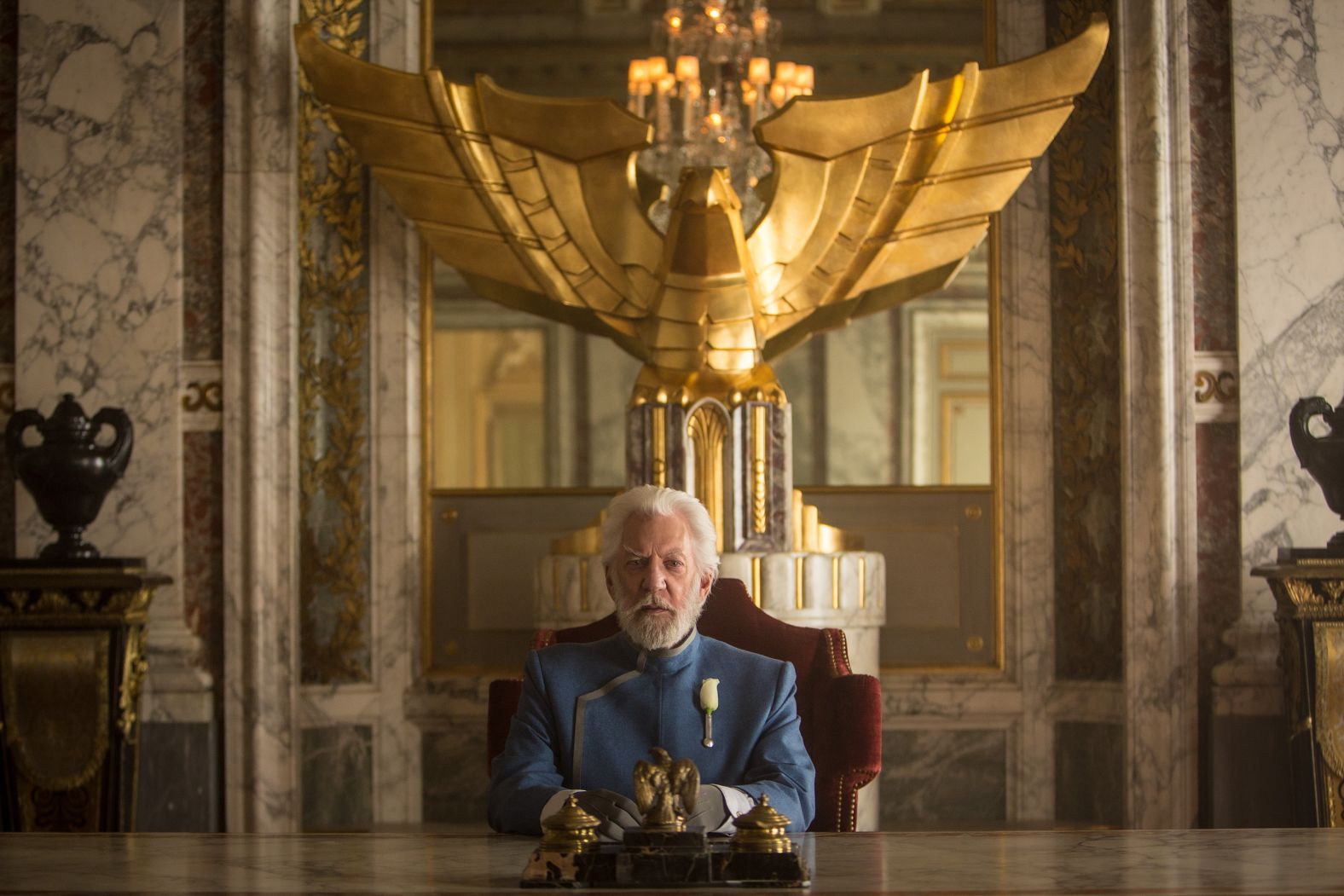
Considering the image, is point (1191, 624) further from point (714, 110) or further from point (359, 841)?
point (359, 841)

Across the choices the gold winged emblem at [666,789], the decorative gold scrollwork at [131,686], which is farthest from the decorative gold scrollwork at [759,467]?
the gold winged emblem at [666,789]

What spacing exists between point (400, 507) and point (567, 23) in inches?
73.1

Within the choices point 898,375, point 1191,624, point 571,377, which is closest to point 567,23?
point 571,377

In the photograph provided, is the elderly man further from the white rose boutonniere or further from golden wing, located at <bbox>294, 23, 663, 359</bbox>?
golden wing, located at <bbox>294, 23, 663, 359</bbox>

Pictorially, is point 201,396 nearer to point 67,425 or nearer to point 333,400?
point 333,400

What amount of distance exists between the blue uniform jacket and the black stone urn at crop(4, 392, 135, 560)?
2.36 metres

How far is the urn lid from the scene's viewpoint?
16.7ft

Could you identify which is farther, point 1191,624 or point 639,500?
point 1191,624

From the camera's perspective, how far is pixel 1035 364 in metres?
6.14

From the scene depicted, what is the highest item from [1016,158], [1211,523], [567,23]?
[567,23]

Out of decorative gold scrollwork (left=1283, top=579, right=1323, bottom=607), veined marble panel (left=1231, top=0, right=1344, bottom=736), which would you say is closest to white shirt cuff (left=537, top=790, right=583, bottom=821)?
decorative gold scrollwork (left=1283, top=579, right=1323, bottom=607)

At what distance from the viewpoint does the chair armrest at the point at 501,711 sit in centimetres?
372

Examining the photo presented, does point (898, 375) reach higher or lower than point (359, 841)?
higher

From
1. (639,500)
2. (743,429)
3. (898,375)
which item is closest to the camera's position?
(639,500)
